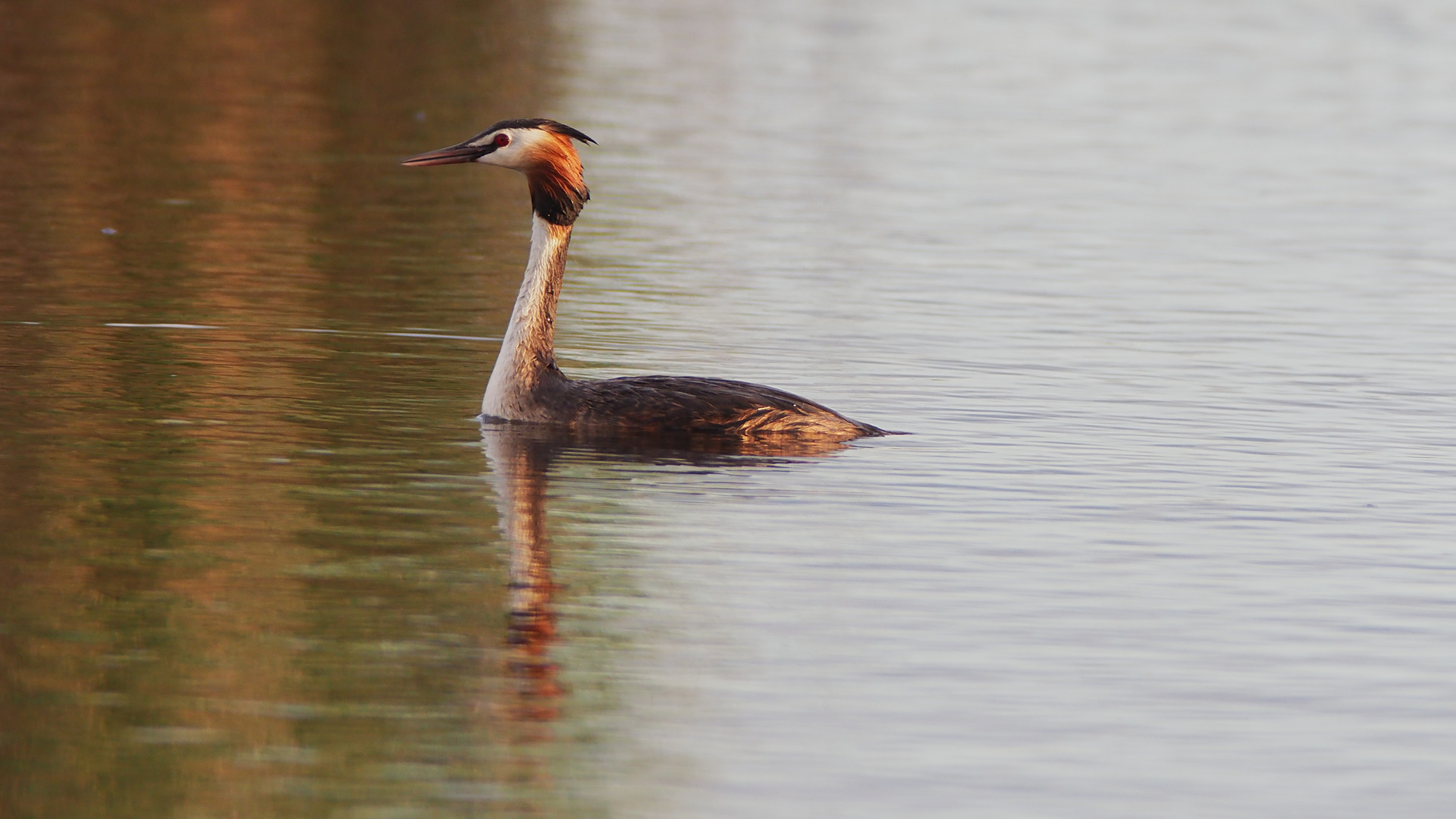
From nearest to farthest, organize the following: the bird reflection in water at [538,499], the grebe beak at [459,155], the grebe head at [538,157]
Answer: the bird reflection in water at [538,499] → the grebe beak at [459,155] → the grebe head at [538,157]

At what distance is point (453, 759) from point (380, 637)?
5.05ft

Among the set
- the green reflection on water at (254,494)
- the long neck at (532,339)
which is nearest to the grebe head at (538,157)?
the long neck at (532,339)

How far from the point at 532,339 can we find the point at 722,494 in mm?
2461

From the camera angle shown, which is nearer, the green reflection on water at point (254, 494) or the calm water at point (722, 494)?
the green reflection on water at point (254, 494)

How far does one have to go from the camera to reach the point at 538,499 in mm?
12719

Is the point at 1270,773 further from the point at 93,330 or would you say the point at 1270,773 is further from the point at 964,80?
the point at 964,80

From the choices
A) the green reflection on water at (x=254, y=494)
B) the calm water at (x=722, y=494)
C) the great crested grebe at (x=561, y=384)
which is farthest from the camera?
the great crested grebe at (x=561, y=384)

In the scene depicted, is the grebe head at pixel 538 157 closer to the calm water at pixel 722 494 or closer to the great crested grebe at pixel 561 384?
the great crested grebe at pixel 561 384

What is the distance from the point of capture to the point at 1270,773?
869cm

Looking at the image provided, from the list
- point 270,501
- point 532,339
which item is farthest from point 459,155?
point 270,501

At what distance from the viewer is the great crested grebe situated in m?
14.4

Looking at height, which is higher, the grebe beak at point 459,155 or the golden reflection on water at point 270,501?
the grebe beak at point 459,155

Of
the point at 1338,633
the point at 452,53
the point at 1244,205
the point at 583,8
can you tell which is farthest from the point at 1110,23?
the point at 1338,633

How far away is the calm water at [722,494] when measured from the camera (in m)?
8.67
